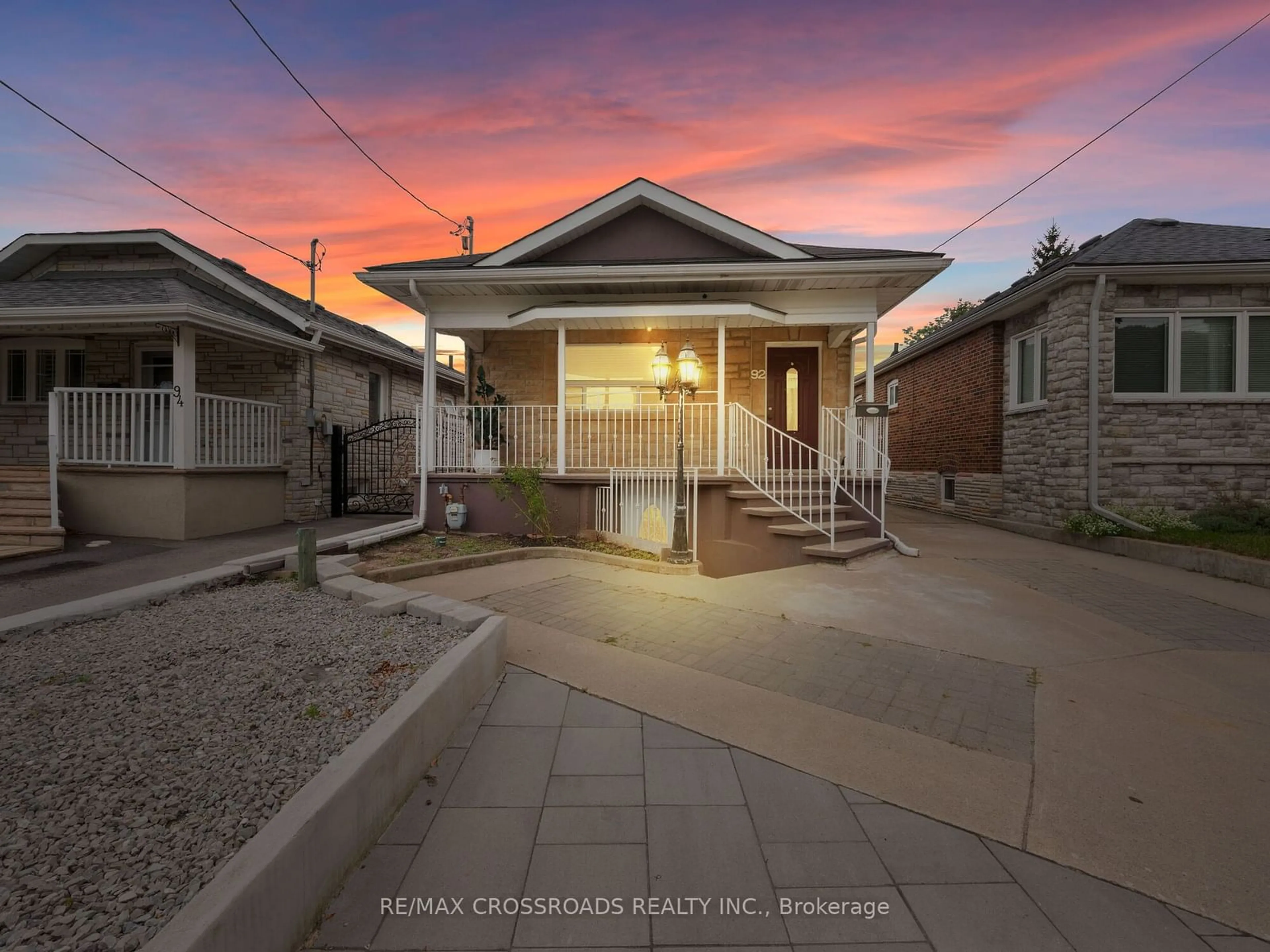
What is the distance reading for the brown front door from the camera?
1009cm

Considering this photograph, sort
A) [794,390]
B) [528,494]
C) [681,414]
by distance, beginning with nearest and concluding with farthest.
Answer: [681,414]
[528,494]
[794,390]

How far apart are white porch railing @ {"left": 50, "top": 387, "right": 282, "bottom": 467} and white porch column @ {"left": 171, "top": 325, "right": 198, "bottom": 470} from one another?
4 centimetres

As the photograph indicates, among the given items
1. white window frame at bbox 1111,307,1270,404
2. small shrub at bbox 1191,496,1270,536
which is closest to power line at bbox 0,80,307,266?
white window frame at bbox 1111,307,1270,404

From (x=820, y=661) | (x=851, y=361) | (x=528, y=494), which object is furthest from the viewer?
(x=851, y=361)

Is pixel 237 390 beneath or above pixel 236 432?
above

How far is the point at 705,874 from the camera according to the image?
178 centimetres

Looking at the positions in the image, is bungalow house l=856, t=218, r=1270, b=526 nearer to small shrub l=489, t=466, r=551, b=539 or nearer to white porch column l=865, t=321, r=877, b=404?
white porch column l=865, t=321, r=877, b=404

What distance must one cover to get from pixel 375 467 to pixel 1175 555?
1415cm

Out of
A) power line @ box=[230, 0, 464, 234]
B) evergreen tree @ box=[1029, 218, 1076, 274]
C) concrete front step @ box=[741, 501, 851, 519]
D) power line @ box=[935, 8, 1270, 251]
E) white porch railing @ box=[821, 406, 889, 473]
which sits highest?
evergreen tree @ box=[1029, 218, 1076, 274]

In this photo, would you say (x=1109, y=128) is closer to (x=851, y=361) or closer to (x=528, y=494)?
(x=851, y=361)

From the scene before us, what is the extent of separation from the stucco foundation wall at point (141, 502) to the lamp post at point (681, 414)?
22.4ft

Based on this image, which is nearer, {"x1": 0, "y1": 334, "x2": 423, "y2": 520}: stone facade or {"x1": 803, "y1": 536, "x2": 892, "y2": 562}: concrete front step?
{"x1": 803, "y1": 536, "x2": 892, "y2": 562}: concrete front step

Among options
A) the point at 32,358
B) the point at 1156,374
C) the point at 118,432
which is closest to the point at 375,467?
the point at 118,432

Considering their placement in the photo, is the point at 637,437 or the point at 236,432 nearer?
the point at 236,432
